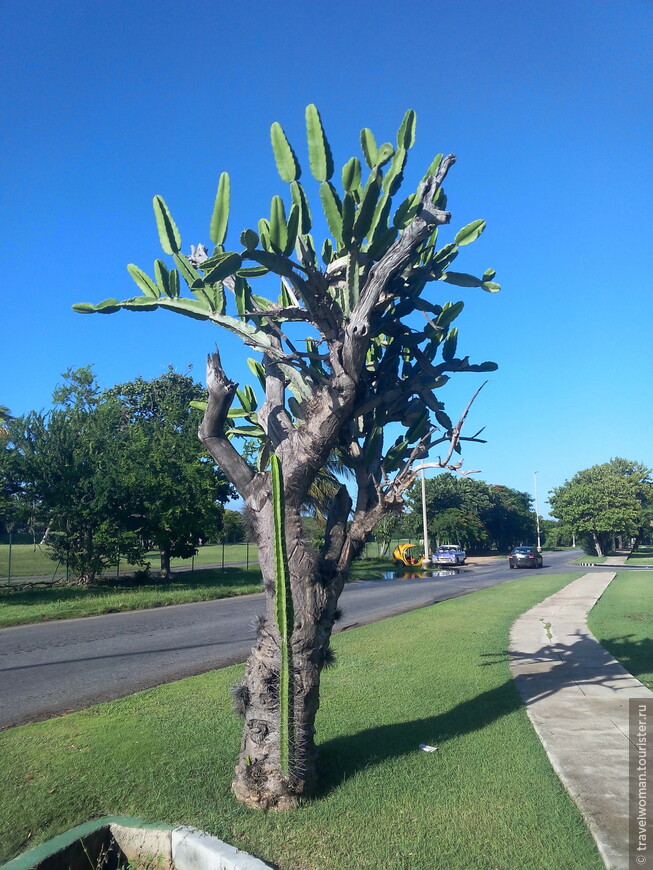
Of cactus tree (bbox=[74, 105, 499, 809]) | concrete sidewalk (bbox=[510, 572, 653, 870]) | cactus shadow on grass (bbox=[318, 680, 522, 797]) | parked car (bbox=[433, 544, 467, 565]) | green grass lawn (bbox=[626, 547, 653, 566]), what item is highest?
cactus tree (bbox=[74, 105, 499, 809])

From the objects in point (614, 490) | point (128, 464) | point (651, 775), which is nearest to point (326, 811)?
point (651, 775)

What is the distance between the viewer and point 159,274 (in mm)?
5848

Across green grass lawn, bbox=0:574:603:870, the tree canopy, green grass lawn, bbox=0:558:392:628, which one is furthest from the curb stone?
the tree canopy

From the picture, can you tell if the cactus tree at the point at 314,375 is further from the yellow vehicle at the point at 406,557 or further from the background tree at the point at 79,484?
the yellow vehicle at the point at 406,557

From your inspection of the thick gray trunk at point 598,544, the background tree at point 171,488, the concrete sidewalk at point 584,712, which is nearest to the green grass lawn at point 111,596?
the background tree at point 171,488

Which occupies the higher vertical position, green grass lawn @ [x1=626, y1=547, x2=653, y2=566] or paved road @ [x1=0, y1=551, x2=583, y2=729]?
green grass lawn @ [x1=626, y1=547, x2=653, y2=566]

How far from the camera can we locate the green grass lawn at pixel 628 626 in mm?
9711

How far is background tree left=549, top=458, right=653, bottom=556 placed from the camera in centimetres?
5831

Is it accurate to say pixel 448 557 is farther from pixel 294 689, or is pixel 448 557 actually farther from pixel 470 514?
A: pixel 294 689

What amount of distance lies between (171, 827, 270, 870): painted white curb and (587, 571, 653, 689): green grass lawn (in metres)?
6.08

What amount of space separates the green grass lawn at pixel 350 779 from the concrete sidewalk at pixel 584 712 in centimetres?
15

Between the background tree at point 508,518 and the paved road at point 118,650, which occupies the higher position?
the background tree at point 508,518

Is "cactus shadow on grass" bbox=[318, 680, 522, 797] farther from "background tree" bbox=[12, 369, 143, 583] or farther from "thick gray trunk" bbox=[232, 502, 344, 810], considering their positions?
"background tree" bbox=[12, 369, 143, 583]

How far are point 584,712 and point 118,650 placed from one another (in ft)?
26.6
